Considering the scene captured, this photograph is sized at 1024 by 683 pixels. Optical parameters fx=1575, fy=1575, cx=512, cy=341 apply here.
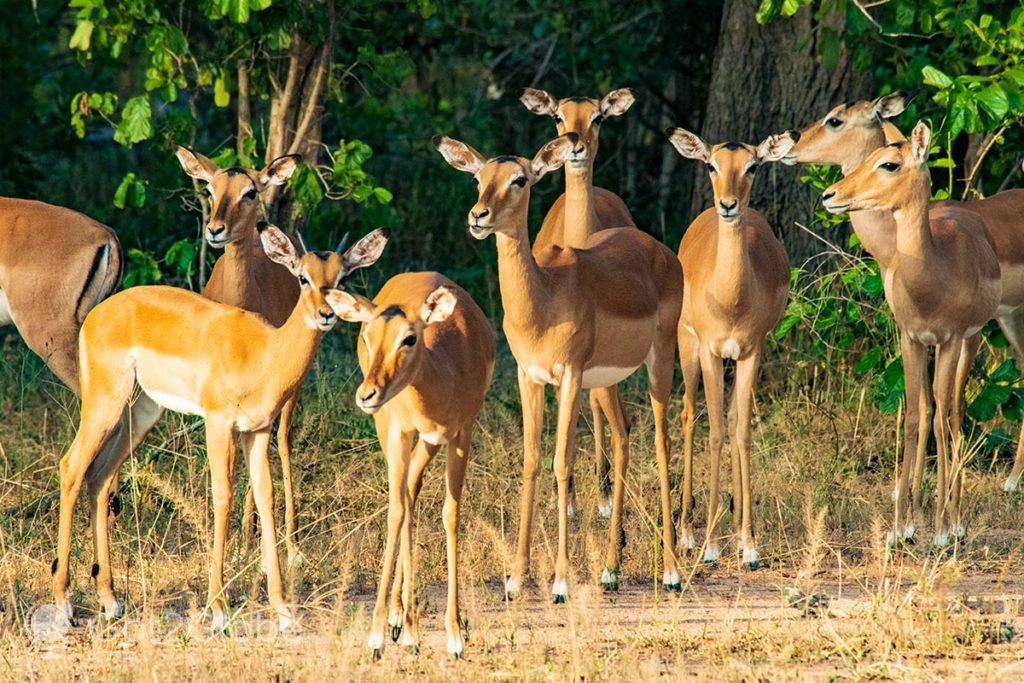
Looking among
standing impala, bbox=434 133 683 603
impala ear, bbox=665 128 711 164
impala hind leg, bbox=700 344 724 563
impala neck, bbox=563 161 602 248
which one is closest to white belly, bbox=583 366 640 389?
standing impala, bbox=434 133 683 603

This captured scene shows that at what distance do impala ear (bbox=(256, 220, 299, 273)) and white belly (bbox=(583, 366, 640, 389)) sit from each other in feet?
4.49

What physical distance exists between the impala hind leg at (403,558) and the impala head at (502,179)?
2.68 ft

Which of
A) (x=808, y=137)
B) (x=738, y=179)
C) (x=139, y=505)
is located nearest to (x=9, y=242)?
(x=139, y=505)

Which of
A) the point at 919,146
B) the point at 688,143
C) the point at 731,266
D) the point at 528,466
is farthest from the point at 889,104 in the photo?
the point at 528,466

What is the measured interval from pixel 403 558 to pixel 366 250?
3.57 feet

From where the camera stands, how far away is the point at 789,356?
9234 mm

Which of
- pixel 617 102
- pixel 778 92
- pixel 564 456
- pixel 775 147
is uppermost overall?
pixel 778 92

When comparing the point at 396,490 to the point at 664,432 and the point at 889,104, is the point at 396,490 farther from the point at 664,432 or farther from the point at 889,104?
the point at 889,104

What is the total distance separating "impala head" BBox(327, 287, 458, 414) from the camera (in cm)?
485

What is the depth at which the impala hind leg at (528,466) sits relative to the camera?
6.21 metres

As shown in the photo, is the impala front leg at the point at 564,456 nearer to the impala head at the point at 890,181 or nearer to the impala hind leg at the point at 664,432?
the impala hind leg at the point at 664,432

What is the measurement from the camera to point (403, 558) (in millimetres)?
5441

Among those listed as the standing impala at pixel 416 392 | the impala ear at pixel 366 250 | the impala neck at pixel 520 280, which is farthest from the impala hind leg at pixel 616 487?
the impala ear at pixel 366 250

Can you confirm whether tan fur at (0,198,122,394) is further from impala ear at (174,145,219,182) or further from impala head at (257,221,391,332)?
impala head at (257,221,391,332)
